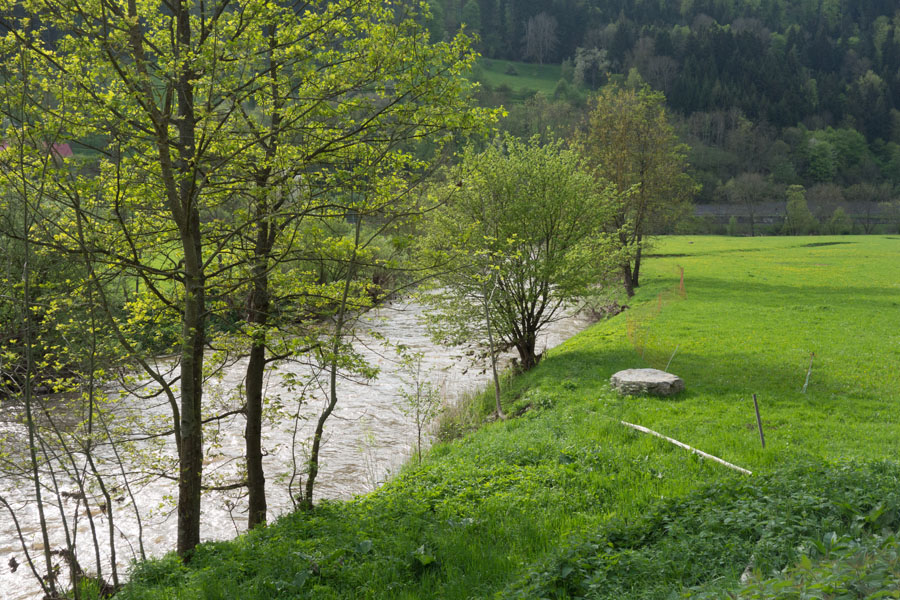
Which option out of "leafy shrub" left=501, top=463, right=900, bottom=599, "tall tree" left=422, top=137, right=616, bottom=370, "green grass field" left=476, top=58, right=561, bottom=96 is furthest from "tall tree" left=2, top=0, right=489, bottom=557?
"green grass field" left=476, top=58, right=561, bottom=96

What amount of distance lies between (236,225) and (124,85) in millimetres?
2644

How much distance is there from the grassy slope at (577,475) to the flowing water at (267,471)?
4.67ft

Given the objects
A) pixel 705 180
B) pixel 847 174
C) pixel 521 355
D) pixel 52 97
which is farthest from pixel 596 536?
pixel 847 174

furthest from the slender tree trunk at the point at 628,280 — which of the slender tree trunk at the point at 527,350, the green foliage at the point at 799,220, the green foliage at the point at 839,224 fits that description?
the green foliage at the point at 839,224

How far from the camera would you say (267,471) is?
45.4 ft

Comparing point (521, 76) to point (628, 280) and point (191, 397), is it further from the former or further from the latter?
point (191, 397)

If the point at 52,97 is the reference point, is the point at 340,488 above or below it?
below

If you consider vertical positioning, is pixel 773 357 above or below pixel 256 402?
below

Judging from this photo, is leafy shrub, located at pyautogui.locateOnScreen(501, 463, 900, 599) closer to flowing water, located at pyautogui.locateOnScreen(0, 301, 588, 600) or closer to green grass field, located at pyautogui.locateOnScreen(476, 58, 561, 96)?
flowing water, located at pyautogui.locateOnScreen(0, 301, 588, 600)

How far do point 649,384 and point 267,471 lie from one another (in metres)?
9.17

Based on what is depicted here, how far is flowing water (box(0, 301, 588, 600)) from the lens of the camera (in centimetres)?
1034

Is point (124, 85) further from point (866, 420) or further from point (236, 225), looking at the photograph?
point (866, 420)

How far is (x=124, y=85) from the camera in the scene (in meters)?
7.52

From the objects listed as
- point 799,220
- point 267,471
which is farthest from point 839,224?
point 267,471
